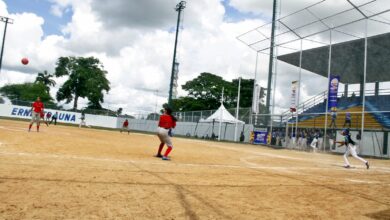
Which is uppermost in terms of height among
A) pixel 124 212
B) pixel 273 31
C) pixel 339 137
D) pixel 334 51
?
→ pixel 273 31

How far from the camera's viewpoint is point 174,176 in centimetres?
799

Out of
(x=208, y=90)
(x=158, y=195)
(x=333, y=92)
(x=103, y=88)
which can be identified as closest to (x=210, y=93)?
(x=208, y=90)

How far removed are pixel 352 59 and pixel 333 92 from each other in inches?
284

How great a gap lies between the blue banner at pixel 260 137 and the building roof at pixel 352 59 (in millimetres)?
8048

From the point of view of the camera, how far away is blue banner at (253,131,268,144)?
118 feet

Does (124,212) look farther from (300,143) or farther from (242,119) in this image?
(242,119)

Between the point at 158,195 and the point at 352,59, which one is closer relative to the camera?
the point at 158,195

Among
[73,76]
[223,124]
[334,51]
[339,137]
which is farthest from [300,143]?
[73,76]

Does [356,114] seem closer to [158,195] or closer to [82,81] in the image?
[158,195]

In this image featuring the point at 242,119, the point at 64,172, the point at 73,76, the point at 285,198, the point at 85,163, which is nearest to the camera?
the point at 285,198

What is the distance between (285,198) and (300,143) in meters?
25.9

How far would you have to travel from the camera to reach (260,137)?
36.7 meters

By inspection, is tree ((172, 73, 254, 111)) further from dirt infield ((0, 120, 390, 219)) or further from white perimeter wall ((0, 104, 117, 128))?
dirt infield ((0, 120, 390, 219))

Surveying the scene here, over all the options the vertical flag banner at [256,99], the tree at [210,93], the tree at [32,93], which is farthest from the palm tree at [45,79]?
the vertical flag banner at [256,99]
